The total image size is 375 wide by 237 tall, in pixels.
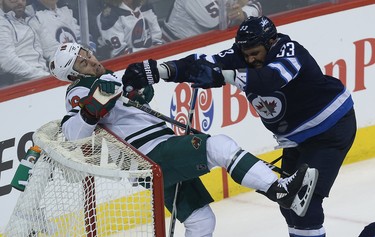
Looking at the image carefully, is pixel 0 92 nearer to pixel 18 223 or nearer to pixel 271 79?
pixel 18 223

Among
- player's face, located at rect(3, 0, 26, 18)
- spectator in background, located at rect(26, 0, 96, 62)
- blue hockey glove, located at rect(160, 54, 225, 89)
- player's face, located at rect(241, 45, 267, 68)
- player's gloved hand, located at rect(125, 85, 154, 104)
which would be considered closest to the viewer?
blue hockey glove, located at rect(160, 54, 225, 89)

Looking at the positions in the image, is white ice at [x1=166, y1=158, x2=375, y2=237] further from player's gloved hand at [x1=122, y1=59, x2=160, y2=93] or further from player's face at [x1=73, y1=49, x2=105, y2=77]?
player's gloved hand at [x1=122, y1=59, x2=160, y2=93]

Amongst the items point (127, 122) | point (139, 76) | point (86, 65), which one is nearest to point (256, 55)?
point (139, 76)

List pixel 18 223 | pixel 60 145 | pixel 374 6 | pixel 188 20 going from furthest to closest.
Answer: pixel 374 6 → pixel 188 20 → pixel 18 223 → pixel 60 145

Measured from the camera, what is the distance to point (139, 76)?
157 inches

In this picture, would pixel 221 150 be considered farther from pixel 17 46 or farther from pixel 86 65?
pixel 17 46

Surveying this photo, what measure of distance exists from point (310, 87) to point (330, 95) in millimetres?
124

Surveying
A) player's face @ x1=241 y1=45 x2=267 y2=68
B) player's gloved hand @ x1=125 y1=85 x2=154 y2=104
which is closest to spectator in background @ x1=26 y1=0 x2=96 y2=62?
player's gloved hand @ x1=125 y1=85 x2=154 y2=104

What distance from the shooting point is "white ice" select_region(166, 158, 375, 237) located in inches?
213

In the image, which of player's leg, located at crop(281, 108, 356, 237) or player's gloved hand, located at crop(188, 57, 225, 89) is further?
player's leg, located at crop(281, 108, 356, 237)

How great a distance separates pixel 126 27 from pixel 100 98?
1787mm

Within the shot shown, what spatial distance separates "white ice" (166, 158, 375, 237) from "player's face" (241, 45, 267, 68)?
1491 millimetres

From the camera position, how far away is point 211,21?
234 inches

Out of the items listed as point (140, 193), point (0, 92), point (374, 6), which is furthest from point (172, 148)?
point (374, 6)
